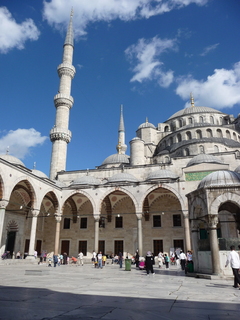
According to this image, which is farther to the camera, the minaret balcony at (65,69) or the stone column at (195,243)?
the minaret balcony at (65,69)

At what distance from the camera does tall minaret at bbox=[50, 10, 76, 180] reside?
22.8 metres

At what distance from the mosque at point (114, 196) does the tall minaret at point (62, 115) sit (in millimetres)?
88

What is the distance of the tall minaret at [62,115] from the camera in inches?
897

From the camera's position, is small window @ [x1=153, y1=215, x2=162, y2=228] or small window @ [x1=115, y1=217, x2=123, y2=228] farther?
small window @ [x1=115, y1=217, x2=123, y2=228]

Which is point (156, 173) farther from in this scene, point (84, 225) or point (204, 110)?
point (204, 110)

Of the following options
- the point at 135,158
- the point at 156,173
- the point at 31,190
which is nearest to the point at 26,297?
the point at 31,190

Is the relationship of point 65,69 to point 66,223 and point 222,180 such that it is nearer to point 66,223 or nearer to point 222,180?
point 66,223

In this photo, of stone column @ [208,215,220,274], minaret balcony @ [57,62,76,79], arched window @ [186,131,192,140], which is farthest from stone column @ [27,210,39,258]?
minaret balcony @ [57,62,76,79]

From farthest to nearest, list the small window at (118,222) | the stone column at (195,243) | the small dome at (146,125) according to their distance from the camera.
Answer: the small dome at (146,125), the small window at (118,222), the stone column at (195,243)

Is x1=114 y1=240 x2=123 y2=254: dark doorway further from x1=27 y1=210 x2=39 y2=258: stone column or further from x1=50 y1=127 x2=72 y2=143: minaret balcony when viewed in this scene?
x1=50 y1=127 x2=72 y2=143: minaret balcony

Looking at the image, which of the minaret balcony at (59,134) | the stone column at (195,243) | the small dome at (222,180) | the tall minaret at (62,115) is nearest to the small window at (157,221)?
the tall minaret at (62,115)

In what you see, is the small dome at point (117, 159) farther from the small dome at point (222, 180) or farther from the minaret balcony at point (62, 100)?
the small dome at point (222, 180)

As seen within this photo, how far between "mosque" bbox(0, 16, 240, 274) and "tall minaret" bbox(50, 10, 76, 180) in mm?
88

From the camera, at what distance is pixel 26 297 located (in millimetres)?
3703
